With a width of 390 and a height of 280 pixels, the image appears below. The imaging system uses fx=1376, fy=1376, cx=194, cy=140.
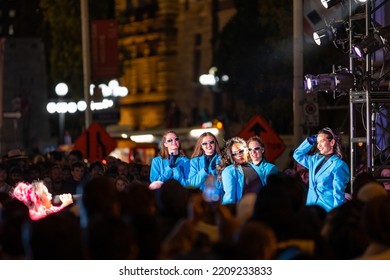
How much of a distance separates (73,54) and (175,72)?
32.8 ft

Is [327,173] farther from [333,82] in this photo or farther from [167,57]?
[167,57]

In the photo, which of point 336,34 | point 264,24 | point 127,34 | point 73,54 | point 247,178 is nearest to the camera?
point 247,178

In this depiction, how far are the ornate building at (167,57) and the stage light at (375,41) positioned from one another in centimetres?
4034

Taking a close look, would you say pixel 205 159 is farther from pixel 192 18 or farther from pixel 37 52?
pixel 192 18

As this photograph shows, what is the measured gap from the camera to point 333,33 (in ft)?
59.1

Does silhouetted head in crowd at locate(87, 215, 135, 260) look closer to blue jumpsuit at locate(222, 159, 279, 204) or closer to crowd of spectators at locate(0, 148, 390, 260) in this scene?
crowd of spectators at locate(0, 148, 390, 260)

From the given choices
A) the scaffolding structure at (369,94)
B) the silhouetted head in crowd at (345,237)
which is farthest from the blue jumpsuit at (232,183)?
the silhouetted head in crowd at (345,237)

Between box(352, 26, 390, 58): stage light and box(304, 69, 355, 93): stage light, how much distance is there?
0.50 m

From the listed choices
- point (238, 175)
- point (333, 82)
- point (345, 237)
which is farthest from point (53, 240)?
point (333, 82)

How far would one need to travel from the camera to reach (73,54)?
182 feet

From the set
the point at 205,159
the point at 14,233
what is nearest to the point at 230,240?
the point at 14,233

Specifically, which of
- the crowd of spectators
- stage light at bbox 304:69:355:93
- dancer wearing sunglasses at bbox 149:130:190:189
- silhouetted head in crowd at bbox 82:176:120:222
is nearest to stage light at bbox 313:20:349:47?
stage light at bbox 304:69:355:93

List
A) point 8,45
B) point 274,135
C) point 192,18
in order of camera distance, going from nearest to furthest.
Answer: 1. point 274,135
2. point 8,45
3. point 192,18

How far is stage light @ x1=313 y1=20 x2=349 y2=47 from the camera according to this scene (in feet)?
58.9
